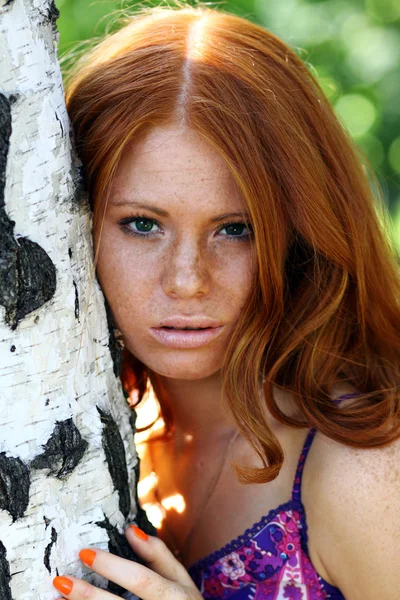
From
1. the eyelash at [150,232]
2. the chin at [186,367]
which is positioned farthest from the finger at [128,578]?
the eyelash at [150,232]

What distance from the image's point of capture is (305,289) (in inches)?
81.0

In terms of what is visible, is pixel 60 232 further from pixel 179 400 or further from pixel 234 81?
pixel 179 400

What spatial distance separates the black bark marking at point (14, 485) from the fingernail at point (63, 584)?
18 centimetres

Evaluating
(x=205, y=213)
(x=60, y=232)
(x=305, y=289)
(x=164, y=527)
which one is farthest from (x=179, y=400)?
(x=60, y=232)

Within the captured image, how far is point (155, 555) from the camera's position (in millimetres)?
1769

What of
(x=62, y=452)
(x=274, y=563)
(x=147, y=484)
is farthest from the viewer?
(x=147, y=484)

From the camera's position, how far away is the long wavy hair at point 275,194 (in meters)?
1.83

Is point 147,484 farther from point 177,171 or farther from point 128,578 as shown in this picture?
point 177,171

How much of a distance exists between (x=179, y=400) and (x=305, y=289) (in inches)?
22.0

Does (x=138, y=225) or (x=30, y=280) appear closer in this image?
(x=30, y=280)

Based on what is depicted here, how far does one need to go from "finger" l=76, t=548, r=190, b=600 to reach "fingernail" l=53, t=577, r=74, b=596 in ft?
0.04

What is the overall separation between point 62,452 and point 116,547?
1.05 ft

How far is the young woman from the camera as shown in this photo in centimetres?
180

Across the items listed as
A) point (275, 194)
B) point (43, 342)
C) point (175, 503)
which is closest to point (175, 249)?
point (275, 194)
